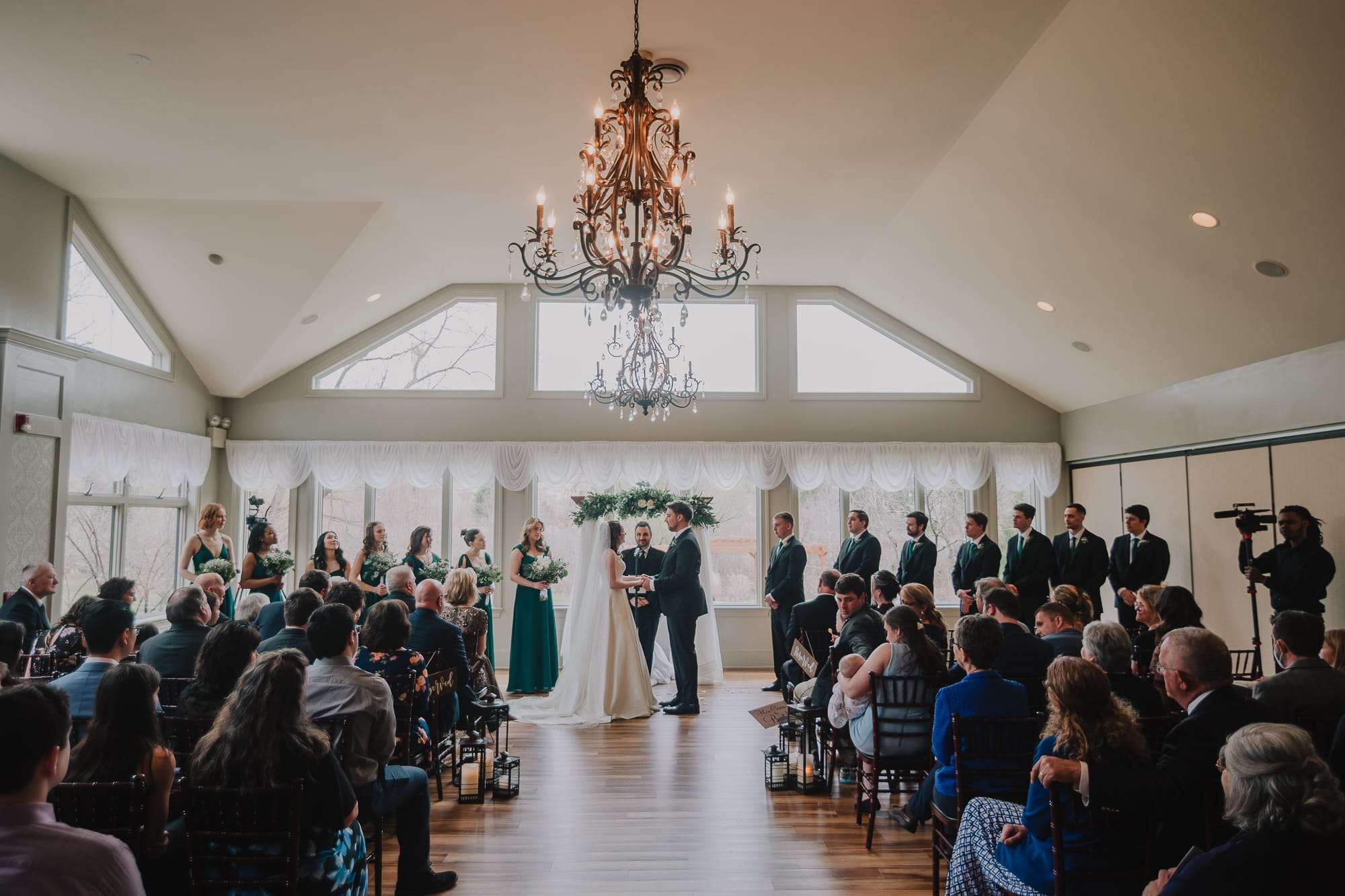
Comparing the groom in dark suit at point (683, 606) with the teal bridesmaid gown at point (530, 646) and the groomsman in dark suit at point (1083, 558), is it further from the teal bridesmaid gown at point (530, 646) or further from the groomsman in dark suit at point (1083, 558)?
the groomsman in dark suit at point (1083, 558)

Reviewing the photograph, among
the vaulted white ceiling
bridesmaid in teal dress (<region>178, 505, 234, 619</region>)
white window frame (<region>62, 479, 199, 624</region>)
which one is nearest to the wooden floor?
bridesmaid in teal dress (<region>178, 505, 234, 619</region>)

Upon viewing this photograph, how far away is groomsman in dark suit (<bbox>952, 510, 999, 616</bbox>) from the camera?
8180mm

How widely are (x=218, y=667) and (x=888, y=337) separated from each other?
8562 millimetres

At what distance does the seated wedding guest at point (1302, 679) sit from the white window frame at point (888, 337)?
6749 millimetres

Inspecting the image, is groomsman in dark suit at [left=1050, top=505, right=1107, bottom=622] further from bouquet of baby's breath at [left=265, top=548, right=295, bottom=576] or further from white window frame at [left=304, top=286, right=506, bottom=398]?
bouquet of baby's breath at [left=265, top=548, right=295, bottom=576]

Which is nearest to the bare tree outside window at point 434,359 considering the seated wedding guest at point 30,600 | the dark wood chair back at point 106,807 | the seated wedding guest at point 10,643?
the seated wedding guest at point 30,600

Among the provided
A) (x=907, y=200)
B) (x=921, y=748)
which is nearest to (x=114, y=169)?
(x=907, y=200)

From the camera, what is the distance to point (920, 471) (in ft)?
32.3

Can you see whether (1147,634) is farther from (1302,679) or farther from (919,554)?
(919,554)

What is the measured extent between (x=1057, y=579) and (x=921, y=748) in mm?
4985

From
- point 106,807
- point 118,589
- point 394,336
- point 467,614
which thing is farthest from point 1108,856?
point 394,336

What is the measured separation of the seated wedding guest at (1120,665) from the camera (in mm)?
3379

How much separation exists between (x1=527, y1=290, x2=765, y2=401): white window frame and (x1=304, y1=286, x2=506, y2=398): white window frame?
36 cm

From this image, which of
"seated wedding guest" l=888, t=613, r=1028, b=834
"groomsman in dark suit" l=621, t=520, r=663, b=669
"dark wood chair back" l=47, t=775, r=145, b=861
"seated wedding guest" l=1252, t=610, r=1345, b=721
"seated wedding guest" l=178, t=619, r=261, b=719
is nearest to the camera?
"dark wood chair back" l=47, t=775, r=145, b=861
